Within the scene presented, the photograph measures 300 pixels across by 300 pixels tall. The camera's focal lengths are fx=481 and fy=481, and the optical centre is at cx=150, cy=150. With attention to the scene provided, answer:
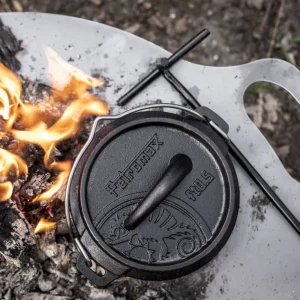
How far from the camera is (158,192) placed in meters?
1.11

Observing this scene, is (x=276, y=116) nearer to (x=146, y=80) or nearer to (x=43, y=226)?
(x=146, y=80)

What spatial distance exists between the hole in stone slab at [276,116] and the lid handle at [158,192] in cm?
94

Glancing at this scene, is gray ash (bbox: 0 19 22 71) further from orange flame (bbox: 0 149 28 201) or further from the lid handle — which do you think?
the lid handle

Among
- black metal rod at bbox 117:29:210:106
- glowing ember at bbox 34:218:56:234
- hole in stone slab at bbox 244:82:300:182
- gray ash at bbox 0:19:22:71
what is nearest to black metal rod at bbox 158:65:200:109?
black metal rod at bbox 117:29:210:106

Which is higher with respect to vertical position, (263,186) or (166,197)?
(166,197)

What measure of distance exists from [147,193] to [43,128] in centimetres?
37

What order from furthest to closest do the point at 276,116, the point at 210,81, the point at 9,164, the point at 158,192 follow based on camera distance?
the point at 276,116 → the point at 210,81 → the point at 9,164 → the point at 158,192

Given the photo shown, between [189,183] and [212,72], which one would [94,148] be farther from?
[212,72]

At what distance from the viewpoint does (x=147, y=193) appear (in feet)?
3.89

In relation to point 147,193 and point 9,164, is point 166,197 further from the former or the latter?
point 9,164

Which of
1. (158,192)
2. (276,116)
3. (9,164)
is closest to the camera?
(158,192)

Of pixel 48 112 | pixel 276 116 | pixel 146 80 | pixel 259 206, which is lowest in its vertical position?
pixel 276 116

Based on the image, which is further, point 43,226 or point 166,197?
point 43,226

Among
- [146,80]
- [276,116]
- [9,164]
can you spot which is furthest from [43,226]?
[276,116]
